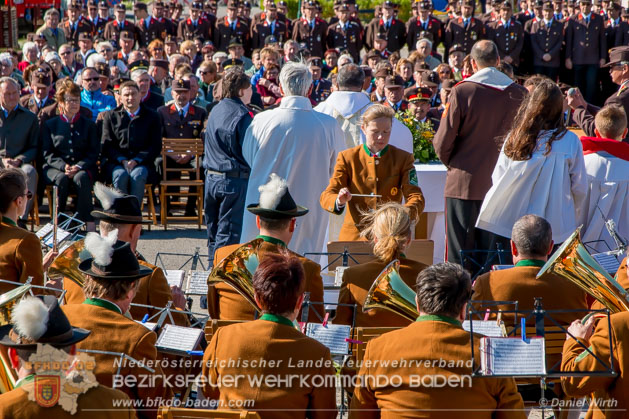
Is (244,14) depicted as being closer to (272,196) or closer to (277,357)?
(272,196)

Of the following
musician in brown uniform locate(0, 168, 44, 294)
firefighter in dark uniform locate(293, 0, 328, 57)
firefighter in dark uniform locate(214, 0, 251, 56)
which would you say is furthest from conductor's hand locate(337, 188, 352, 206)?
firefighter in dark uniform locate(214, 0, 251, 56)

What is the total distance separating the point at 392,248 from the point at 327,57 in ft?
39.2

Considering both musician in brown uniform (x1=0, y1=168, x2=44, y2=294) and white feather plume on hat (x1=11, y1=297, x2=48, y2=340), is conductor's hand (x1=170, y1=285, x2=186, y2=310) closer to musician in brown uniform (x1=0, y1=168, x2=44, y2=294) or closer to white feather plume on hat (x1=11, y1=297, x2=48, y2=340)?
musician in brown uniform (x1=0, y1=168, x2=44, y2=294)

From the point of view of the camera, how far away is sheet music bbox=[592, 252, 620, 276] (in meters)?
5.09

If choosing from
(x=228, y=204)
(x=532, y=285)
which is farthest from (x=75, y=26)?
(x=532, y=285)

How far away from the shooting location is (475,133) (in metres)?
6.82

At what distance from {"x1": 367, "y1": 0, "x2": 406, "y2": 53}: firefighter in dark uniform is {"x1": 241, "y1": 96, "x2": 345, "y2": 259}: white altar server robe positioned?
12.0 m

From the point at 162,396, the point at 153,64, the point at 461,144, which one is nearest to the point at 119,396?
the point at 162,396

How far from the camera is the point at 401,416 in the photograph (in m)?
3.37

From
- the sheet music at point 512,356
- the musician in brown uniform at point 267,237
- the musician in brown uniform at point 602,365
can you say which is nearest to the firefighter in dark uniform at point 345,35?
the musician in brown uniform at point 267,237

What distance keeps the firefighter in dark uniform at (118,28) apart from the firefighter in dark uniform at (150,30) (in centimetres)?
13

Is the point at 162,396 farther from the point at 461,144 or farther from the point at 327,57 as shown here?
the point at 327,57

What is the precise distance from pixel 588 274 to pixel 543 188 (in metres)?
2.33

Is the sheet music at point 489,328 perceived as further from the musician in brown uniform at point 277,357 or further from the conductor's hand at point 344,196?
the conductor's hand at point 344,196
